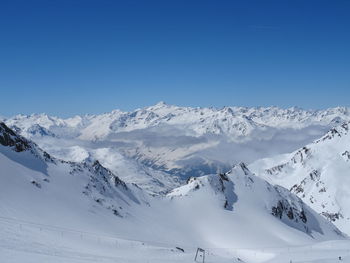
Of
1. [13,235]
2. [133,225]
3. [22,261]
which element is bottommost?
[22,261]

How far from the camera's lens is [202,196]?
15175 cm

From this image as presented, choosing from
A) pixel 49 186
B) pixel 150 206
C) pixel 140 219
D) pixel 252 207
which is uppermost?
pixel 252 207

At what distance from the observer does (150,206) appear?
136375mm

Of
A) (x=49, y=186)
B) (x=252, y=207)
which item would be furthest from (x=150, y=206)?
(x=252, y=207)

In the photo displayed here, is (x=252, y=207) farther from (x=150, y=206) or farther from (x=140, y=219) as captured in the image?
(x=140, y=219)

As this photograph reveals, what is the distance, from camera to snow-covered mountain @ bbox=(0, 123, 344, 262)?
95125mm

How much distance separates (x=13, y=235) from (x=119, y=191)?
80.1 m

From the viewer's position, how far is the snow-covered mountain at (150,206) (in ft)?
312

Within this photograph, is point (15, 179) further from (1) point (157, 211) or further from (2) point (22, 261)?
(2) point (22, 261)

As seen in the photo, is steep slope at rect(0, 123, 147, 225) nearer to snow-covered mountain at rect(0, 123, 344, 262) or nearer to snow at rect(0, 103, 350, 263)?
snow-covered mountain at rect(0, 123, 344, 262)

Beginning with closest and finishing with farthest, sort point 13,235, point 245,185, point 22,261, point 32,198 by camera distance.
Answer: point 22,261 < point 13,235 < point 32,198 < point 245,185

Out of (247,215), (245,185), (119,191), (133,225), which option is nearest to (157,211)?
(119,191)

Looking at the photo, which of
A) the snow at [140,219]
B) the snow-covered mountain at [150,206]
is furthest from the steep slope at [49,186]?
the snow at [140,219]

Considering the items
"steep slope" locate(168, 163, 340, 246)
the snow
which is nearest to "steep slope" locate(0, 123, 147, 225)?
the snow
